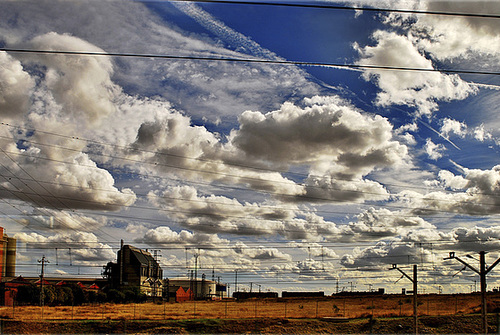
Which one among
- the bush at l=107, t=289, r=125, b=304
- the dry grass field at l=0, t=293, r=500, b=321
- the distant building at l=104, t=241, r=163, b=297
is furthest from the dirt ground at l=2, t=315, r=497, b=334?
the distant building at l=104, t=241, r=163, b=297

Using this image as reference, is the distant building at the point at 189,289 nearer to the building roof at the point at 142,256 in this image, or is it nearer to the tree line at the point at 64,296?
the building roof at the point at 142,256

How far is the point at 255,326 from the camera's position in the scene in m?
54.9

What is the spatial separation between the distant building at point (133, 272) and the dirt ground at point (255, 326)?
8029 centimetres

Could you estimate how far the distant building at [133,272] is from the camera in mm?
136250

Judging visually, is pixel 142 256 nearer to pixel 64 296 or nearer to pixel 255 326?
pixel 64 296

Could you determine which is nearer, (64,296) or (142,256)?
(64,296)

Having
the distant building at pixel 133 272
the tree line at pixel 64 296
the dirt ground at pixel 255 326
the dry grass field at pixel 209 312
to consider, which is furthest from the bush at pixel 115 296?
the dirt ground at pixel 255 326

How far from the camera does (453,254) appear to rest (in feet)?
122

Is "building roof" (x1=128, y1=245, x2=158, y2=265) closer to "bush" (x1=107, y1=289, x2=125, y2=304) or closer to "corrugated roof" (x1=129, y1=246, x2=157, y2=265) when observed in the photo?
"corrugated roof" (x1=129, y1=246, x2=157, y2=265)

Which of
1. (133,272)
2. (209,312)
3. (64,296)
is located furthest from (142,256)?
(209,312)

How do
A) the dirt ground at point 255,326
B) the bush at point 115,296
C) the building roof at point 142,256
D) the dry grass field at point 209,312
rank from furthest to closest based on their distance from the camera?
the building roof at point 142,256 → the bush at point 115,296 → the dry grass field at point 209,312 → the dirt ground at point 255,326

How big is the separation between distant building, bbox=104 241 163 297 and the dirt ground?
80293mm

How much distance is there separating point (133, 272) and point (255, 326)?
92.8 meters

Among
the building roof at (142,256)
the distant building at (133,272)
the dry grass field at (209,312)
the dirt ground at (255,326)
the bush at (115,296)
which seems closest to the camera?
the dirt ground at (255,326)
